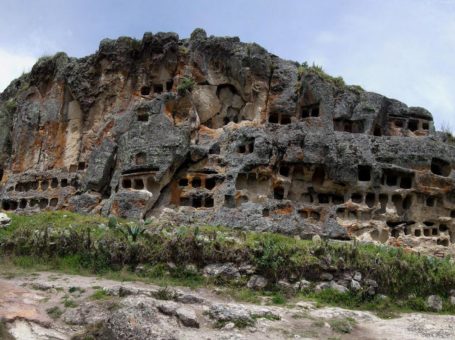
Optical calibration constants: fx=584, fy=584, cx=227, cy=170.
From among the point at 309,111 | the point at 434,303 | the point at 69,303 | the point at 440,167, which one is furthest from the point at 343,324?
the point at 309,111

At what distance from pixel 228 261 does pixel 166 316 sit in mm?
4825

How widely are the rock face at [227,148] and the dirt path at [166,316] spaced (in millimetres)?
8565

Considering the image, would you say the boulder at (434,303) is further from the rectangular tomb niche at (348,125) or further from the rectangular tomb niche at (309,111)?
the rectangular tomb niche at (309,111)

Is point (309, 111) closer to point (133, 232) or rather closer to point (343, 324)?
point (133, 232)

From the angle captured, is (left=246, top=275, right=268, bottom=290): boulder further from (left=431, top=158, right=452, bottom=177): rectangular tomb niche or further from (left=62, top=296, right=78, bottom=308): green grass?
(left=431, top=158, right=452, bottom=177): rectangular tomb niche

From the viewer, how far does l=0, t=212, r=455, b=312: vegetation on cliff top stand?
16688 millimetres

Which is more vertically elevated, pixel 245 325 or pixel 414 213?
pixel 414 213

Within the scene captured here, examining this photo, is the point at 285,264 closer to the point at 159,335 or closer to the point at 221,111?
the point at 159,335

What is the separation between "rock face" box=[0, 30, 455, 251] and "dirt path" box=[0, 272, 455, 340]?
28.1 ft

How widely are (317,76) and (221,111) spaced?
4.97m

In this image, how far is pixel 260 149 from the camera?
2478cm

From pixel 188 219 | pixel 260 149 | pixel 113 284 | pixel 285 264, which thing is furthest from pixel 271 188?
pixel 113 284

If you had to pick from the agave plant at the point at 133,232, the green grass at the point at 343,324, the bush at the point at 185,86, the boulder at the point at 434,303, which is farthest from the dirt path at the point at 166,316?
the bush at the point at 185,86

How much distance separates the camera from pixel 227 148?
25.7 m
